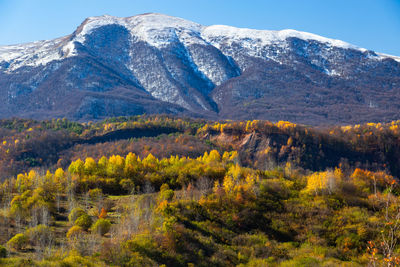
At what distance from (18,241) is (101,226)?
8.97m

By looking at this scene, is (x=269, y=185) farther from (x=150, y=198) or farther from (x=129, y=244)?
(x=129, y=244)

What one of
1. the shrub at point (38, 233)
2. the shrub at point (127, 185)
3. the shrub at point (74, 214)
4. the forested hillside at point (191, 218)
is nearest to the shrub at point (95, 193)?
the forested hillside at point (191, 218)

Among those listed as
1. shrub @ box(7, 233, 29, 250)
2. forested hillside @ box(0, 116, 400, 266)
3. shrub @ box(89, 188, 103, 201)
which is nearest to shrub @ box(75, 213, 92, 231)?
forested hillside @ box(0, 116, 400, 266)

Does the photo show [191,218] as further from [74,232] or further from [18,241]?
[18,241]

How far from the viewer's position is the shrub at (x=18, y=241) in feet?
125

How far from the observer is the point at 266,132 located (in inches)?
6383

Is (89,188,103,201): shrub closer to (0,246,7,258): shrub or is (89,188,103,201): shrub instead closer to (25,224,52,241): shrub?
(25,224,52,241): shrub

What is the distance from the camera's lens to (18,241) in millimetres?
38219

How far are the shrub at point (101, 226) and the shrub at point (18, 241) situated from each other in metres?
7.48

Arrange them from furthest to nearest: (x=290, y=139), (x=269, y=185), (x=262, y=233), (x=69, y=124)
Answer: (x=69, y=124)
(x=290, y=139)
(x=269, y=185)
(x=262, y=233)

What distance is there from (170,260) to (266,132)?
126590mm

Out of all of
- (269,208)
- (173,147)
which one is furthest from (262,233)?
(173,147)

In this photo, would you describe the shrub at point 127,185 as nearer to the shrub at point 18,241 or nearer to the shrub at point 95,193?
the shrub at point 95,193

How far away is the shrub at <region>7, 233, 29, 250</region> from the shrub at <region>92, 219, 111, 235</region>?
295 inches
